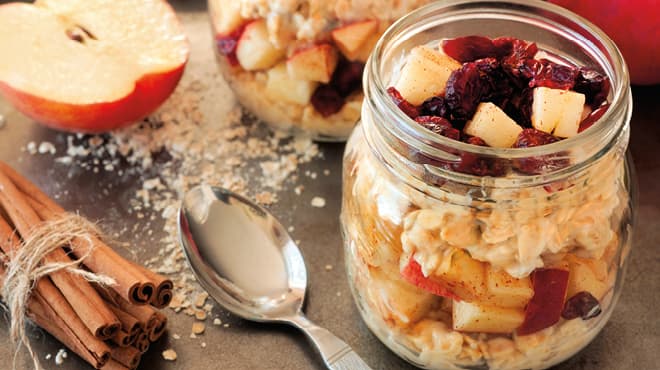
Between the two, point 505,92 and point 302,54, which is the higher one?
point 505,92

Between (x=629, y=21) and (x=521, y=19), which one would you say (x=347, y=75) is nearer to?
(x=521, y=19)

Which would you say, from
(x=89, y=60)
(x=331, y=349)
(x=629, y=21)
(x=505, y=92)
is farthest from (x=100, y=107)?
(x=629, y=21)

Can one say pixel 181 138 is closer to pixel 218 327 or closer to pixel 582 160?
pixel 218 327

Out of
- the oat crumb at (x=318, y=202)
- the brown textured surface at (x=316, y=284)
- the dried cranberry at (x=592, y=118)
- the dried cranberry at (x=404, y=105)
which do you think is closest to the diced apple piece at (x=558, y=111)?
the dried cranberry at (x=592, y=118)

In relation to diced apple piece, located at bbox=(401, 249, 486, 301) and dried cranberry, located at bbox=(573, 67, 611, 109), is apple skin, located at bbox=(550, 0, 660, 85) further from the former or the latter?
diced apple piece, located at bbox=(401, 249, 486, 301)

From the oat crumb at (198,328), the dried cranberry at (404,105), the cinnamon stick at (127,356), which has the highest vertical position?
the dried cranberry at (404,105)

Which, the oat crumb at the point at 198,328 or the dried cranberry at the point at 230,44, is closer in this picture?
the oat crumb at the point at 198,328

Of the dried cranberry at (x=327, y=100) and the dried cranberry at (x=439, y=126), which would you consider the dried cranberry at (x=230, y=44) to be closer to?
the dried cranberry at (x=327, y=100)

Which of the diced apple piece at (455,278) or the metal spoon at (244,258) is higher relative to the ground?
the diced apple piece at (455,278)
